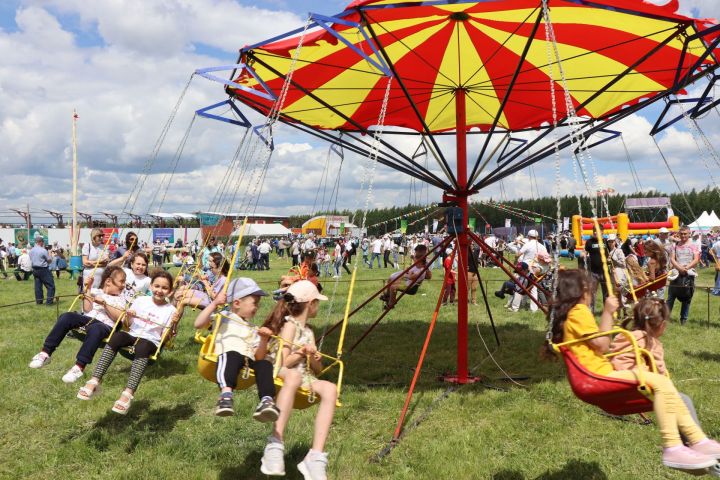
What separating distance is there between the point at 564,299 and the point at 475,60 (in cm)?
398

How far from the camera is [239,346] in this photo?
398 centimetres

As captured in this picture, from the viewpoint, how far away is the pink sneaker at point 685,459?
2.89m

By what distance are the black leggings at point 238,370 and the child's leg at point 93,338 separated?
1715 mm

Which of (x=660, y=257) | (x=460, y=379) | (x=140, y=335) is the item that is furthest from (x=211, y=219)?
(x=140, y=335)

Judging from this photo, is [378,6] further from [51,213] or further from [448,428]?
[51,213]

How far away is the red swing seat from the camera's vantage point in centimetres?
314

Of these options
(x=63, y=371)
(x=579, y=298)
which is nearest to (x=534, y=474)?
(x=579, y=298)

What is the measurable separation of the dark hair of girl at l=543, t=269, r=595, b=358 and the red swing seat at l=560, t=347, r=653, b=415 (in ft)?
1.29

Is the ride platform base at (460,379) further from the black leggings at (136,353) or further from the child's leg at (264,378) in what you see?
the black leggings at (136,353)

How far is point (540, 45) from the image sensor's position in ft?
21.2

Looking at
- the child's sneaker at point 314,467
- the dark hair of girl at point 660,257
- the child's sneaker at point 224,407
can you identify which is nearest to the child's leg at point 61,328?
the child's sneaker at point 224,407

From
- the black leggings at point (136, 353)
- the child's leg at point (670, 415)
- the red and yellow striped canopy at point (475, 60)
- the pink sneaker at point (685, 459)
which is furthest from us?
the red and yellow striped canopy at point (475, 60)

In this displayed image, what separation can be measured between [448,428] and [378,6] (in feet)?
12.3

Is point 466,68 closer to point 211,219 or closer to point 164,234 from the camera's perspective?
point 211,219
